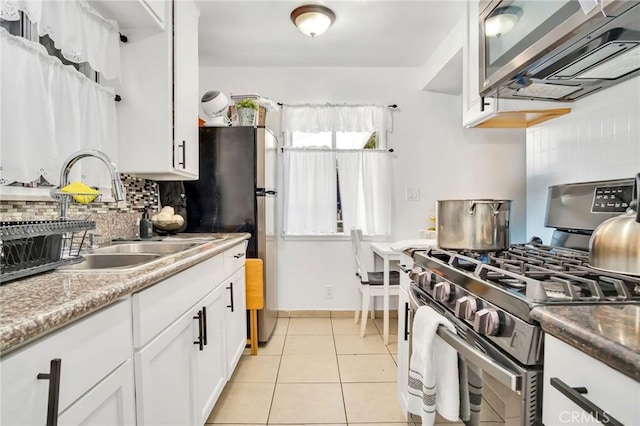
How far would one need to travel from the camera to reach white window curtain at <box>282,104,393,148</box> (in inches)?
130

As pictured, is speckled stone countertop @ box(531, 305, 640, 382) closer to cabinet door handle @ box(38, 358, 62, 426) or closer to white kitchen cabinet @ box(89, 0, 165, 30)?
cabinet door handle @ box(38, 358, 62, 426)

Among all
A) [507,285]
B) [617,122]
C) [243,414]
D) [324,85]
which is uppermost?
[324,85]

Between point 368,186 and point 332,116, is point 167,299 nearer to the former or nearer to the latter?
point 368,186

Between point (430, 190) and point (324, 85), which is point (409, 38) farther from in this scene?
point (430, 190)

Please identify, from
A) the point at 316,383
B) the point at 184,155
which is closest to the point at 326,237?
the point at 316,383

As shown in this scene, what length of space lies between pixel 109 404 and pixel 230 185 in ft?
6.06

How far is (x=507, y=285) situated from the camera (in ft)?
2.92

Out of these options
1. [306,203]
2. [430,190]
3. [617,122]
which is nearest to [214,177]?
[306,203]

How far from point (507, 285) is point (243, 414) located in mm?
1567

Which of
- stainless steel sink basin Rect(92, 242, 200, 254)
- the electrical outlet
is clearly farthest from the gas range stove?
the electrical outlet

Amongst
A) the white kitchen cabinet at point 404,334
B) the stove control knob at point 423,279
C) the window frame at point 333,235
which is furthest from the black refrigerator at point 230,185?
the stove control knob at point 423,279

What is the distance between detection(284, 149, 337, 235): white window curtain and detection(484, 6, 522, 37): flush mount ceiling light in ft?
6.32

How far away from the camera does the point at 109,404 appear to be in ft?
2.78

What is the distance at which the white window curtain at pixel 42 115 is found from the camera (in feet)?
4.12
